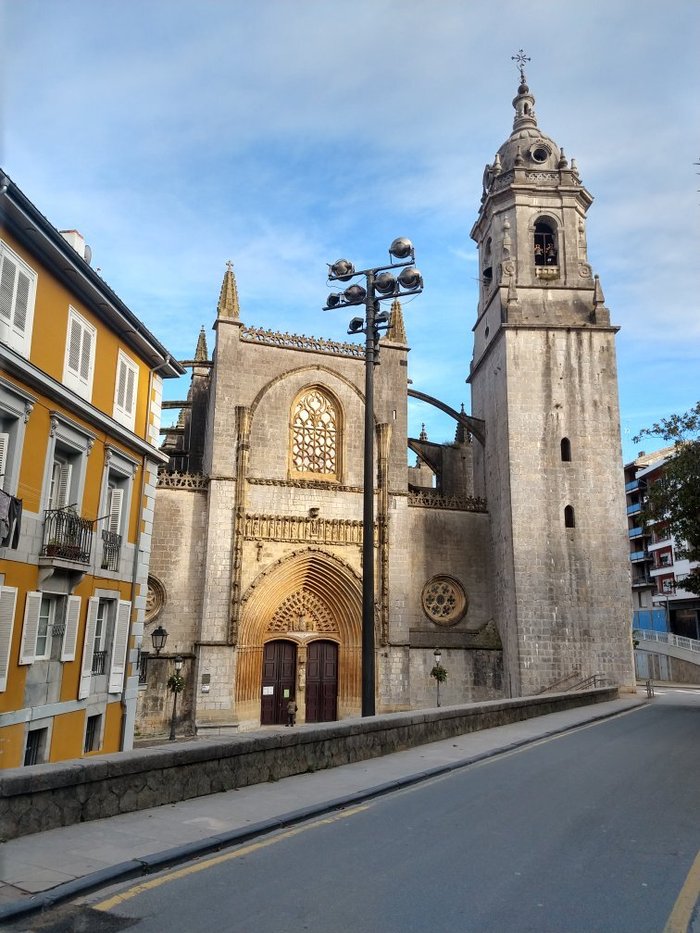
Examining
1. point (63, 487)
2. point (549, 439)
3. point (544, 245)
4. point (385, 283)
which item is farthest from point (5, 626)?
point (544, 245)

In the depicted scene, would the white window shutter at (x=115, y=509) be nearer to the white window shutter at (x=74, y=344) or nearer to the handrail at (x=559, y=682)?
the white window shutter at (x=74, y=344)

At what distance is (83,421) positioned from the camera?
13055mm

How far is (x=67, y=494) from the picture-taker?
1273cm

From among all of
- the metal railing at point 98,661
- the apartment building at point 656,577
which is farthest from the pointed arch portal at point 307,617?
the apartment building at point 656,577

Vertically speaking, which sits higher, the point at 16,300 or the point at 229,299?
the point at 229,299

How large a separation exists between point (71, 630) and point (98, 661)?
1.62 meters

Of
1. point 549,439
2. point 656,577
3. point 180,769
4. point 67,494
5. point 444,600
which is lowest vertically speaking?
point 180,769

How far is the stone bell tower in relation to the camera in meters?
24.2

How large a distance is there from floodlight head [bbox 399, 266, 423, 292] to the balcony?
265 inches

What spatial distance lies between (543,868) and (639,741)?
8.83m

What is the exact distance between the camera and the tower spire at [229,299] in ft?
82.4

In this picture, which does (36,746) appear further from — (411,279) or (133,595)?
(411,279)

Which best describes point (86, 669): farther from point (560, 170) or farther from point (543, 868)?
point (560, 170)

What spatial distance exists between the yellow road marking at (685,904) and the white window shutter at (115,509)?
1168 centimetres
